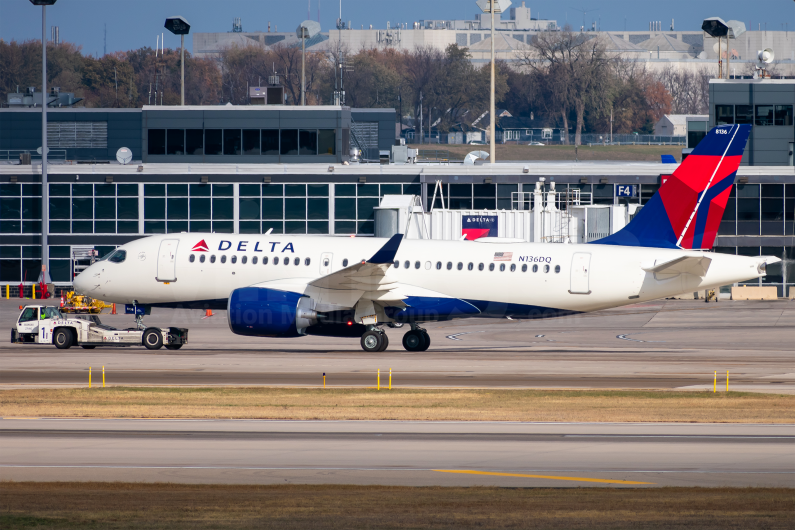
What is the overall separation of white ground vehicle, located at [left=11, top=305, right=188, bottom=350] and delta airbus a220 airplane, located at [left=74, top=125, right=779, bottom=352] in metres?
1.37

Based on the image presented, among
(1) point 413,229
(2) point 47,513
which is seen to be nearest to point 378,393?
(2) point 47,513

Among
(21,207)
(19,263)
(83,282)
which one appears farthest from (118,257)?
(19,263)

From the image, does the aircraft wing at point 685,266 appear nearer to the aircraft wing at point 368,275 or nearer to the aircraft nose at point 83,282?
the aircraft wing at point 368,275

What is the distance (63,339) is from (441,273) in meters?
14.2

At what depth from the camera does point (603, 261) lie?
35562 mm

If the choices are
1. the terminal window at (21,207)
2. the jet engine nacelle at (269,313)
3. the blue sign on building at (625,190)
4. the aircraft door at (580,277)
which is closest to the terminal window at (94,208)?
the terminal window at (21,207)

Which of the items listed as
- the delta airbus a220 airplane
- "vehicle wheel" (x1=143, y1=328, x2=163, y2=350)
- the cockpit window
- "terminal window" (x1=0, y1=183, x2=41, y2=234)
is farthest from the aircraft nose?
"terminal window" (x1=0, y1=183, x2=41, y2=234)

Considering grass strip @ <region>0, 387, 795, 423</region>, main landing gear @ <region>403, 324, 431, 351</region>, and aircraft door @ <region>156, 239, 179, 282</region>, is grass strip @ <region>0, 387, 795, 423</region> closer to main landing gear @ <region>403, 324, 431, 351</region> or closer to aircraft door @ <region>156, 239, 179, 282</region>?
main landing gear @ <region>403, 324, 431, 351</region>

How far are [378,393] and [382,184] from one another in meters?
44.6

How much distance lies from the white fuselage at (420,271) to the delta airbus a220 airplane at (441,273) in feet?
0.12

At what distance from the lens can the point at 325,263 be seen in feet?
119

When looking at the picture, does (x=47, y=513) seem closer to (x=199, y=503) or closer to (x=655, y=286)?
(x=199, y=503)

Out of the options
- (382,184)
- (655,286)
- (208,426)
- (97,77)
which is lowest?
(208,426)

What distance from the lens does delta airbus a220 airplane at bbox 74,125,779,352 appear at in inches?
1367
